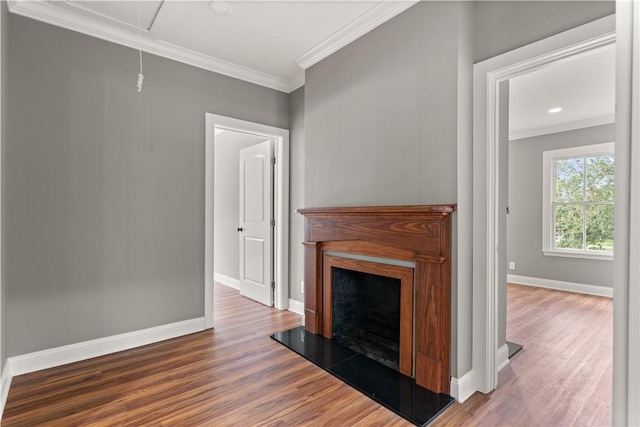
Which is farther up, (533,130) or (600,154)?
(533,130)

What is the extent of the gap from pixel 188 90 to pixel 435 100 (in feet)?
7.52

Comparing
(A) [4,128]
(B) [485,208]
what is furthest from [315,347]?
(A) [4,128]

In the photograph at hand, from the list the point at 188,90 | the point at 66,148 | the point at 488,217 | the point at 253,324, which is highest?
the point at 188,90

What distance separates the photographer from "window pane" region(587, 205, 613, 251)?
495cm

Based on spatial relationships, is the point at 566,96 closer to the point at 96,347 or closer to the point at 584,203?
the point at 584,203

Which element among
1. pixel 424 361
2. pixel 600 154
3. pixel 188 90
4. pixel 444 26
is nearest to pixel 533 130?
pixel 600 154

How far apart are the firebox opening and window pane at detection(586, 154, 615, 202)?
4.48 metres

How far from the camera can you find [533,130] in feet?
18.0

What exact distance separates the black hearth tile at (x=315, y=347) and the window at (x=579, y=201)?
448cm

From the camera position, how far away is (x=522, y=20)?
1.97m

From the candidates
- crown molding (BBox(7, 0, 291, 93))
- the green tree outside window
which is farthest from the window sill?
crown molding (BBox(7, 0, 291, 93))

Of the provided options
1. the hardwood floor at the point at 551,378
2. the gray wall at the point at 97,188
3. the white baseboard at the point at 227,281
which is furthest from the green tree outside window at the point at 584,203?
the gray wall at the point at 97,188

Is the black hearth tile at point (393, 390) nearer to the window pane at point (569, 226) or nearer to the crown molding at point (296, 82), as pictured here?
the crown molding at point (296, 82)

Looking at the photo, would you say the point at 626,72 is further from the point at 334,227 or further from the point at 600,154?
the point at 600,154
